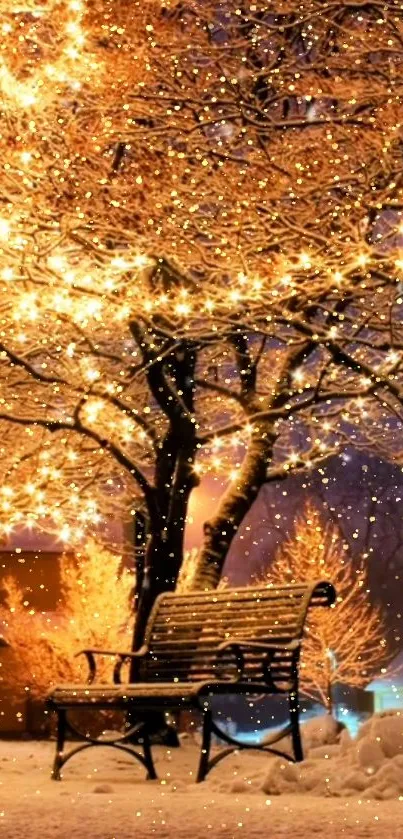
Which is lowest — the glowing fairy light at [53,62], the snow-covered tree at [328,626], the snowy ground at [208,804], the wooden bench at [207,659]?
the snowy ground at [208,804]

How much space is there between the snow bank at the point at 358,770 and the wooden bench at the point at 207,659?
585 mm

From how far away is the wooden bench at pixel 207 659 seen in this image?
8.18m

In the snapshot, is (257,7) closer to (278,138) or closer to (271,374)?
(278,138)

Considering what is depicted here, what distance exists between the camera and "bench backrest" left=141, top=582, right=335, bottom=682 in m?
8.83

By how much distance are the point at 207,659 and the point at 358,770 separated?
6.93ft

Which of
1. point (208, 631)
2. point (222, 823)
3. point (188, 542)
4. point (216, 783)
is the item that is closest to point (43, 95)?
point (208, 631)

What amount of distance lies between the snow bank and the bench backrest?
870 mm

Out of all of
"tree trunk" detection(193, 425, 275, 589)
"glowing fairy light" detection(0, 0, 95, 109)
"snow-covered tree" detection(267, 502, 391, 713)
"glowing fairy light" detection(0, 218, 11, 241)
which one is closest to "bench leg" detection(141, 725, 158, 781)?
"tree trunk" detection(193, 425, 275, 589)

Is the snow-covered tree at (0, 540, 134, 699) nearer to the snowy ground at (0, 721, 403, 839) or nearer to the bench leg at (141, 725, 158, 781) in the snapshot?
the snowy ground at (0, 721, 403, 839)

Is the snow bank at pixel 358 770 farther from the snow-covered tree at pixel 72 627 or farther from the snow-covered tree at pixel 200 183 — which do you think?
the snow-covered tree at pixel 72 627

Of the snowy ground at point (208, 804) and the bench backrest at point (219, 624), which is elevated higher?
the bench backrest at point (219, 624)

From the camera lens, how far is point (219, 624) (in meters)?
9.49

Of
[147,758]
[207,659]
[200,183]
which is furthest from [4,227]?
[147,758]

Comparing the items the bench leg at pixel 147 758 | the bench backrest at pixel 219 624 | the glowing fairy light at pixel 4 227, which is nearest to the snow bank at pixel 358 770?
the bench backrest at pixel 219 624
